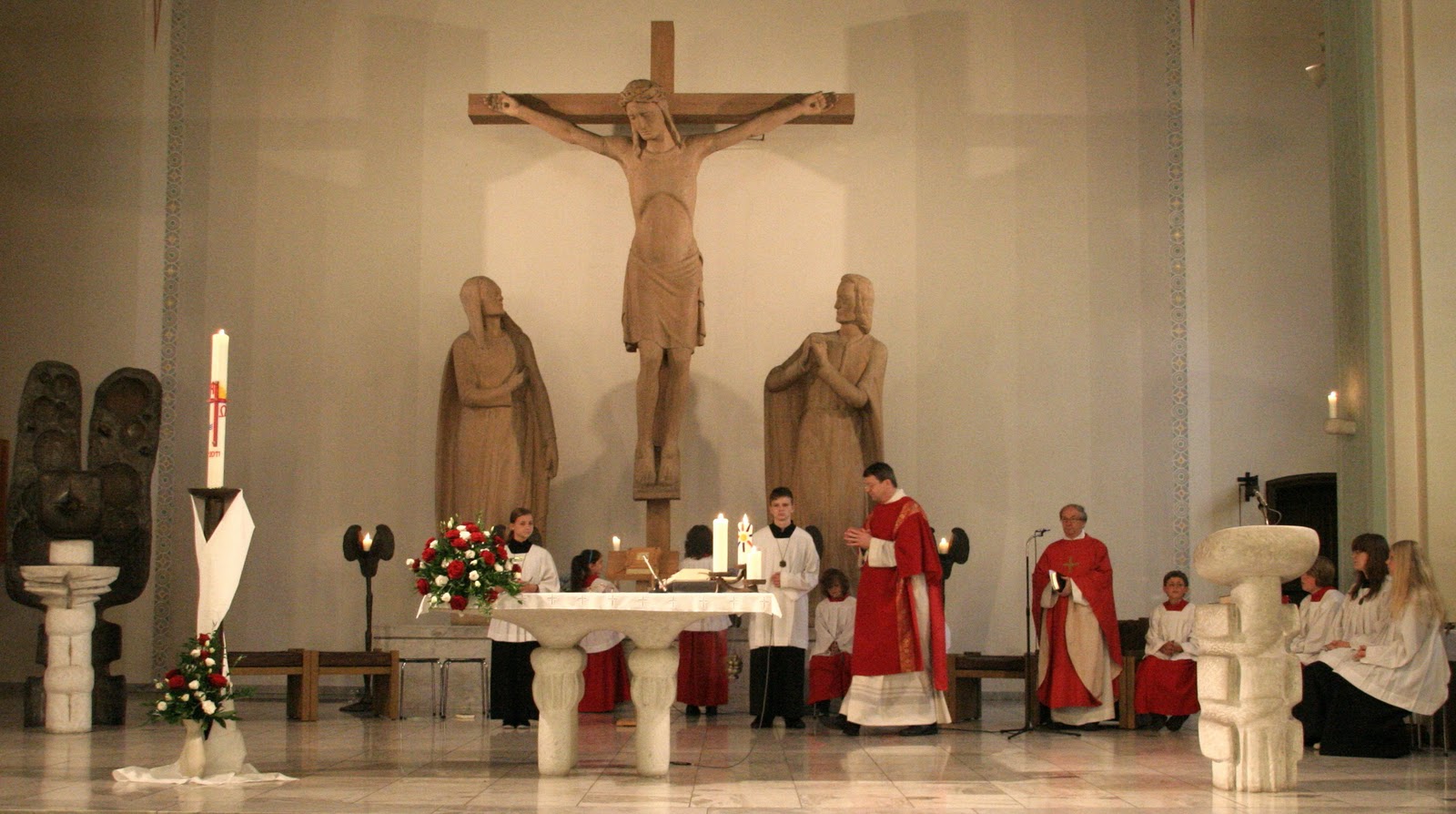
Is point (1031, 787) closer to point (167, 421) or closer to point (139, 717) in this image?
point (139, 717)

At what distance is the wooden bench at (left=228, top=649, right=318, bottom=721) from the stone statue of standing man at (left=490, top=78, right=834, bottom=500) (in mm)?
2415

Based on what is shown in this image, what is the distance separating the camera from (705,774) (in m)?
7.14

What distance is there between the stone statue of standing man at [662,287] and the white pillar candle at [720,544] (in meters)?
3.77

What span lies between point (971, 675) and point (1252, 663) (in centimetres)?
392

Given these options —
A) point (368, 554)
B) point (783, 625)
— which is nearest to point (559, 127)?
point (368, 554)

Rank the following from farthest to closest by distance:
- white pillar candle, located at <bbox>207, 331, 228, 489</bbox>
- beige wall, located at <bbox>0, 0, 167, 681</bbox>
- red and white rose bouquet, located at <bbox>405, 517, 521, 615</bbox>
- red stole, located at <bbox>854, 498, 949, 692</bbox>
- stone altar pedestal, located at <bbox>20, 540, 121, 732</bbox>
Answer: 1. beige wall, located at <bbox>0, 0, 167, 681</bbox>
2. stone altar pedestal, located at <bbox>20, 540, 121, 732</bbox>
3. red stole, located at <bbox>854, 498, 949, 692</bbox>
4. red and white rose bouquet, located at <bbox>405, 517, 521, 615</bbox>
5. white pillar candle, located at <bbox>207, 331, 228, 489</bbox>

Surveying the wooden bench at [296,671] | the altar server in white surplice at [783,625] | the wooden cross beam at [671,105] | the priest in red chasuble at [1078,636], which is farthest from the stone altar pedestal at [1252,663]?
the wooden bench at [296,671]

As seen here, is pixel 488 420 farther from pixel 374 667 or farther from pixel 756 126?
pixel 756 126

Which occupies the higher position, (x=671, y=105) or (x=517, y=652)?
(x=671, y=105)

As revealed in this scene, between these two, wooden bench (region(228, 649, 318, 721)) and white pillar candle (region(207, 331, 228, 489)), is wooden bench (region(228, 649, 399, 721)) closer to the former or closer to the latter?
wooden bench (region(228, 649, 318, 721))

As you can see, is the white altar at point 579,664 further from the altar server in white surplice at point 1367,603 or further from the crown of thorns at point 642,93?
the crown of thorns at point 642,93

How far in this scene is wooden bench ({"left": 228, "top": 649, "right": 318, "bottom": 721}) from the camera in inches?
407

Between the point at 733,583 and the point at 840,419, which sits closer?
the point at 733,583

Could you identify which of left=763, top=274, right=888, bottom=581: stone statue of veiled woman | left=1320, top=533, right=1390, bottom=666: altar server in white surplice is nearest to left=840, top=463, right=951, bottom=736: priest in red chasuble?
left=763, top=274, right=888, bottom=581: stone statue of veiled woman
